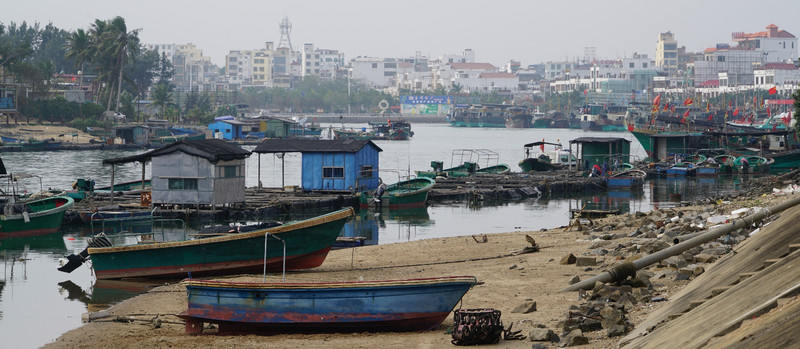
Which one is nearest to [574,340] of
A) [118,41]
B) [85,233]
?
[85,233]

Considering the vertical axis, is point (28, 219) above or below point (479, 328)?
below

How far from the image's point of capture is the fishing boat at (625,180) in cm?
5516

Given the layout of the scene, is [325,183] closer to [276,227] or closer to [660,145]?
[276,227]

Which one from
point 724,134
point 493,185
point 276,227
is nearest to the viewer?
point 276,227

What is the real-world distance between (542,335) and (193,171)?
930 inches

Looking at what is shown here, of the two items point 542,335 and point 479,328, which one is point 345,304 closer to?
point 479,328

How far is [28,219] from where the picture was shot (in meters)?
33.0

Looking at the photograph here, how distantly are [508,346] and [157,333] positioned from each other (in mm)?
6482

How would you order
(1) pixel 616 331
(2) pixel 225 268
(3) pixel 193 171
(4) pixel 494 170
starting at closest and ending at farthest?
(1) pixel 616 331 → (2) pixel 225 268 → (3) pixel 193 171 → (4) pixel 494 170

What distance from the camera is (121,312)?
1909 centimetres

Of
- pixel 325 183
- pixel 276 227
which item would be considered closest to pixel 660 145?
pixel 325 183

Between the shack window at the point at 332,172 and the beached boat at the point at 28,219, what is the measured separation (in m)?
12.1

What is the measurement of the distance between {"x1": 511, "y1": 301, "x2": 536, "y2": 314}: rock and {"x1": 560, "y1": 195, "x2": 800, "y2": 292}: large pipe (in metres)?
1.11

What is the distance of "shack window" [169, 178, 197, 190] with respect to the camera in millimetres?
35562
